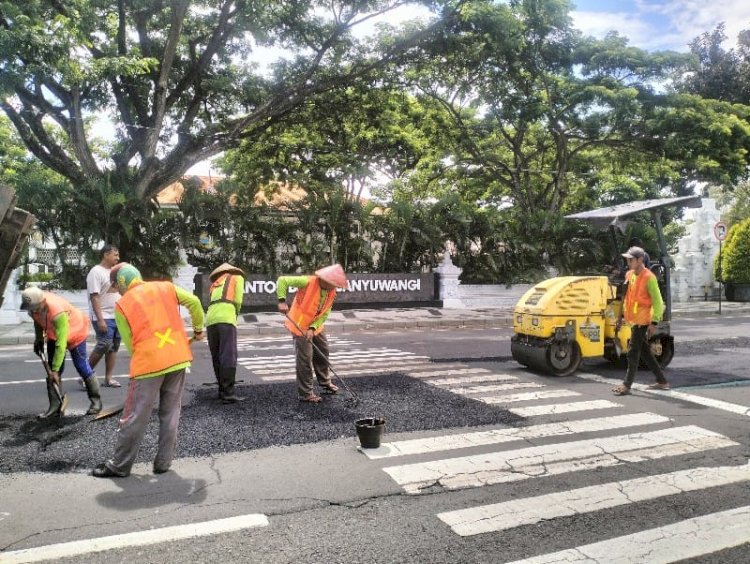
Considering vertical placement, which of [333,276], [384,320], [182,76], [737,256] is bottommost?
[384,320]

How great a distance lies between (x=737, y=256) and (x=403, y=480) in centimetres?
2442

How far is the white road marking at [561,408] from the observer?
6336mm

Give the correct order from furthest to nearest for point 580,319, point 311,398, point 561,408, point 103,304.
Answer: point 580,319, point 103,304, point 311,398, point 561,408

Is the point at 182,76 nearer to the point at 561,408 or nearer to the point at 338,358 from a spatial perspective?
the point at 338,358

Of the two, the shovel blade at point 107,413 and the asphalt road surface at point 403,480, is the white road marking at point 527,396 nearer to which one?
the asphalt road surface at point 403,480

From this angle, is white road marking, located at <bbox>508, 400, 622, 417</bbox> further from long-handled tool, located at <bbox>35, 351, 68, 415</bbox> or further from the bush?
the bush

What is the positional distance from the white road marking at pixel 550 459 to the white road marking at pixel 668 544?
3.32 feet

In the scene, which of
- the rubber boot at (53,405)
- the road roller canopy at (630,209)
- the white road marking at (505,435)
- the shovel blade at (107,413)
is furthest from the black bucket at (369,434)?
the road roller canopy at (630,209)

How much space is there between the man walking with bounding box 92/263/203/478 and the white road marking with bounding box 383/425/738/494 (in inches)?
67.1

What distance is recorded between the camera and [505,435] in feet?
18.0

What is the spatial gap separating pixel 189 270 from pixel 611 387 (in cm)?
1229

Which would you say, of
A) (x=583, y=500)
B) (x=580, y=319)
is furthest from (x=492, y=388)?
(x=583, y=500)

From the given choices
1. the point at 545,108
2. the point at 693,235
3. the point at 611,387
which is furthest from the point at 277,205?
the point at 693,235

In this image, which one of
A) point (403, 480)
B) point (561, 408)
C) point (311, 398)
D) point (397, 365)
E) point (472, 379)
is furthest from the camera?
point (397, 365)
